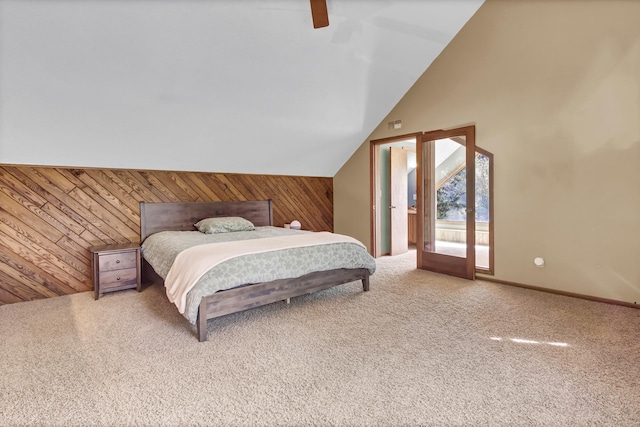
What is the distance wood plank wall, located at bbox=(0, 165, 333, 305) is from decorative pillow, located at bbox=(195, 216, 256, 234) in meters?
0.55

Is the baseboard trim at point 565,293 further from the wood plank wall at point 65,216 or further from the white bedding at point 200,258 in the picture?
the wood plank wall at point 65,216

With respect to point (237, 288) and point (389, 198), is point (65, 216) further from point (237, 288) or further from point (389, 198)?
point (389, 198)

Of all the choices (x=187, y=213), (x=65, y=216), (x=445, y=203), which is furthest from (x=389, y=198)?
(x=65, y=216)

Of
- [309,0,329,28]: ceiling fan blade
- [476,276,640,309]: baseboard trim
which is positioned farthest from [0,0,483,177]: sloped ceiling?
[476,276,640,309]: baseboard trim

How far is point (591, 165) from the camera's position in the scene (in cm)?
313

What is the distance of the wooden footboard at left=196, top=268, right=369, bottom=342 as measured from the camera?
2.39 m

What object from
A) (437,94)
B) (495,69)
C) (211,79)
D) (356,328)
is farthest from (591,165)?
(211,79)

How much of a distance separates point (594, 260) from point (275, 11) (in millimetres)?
3905

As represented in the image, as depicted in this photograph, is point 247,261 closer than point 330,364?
No

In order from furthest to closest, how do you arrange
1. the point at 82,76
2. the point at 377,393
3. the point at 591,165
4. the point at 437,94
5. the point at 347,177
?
the point at 347,177 < the point at 437,94 < the point at 591,165 < the point at 82,76 < the point at 377,393

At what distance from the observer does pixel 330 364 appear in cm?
202

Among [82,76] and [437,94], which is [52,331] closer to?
[82,76]

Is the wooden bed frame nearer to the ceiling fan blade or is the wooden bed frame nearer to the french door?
the french door

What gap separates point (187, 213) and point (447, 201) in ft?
12.0
